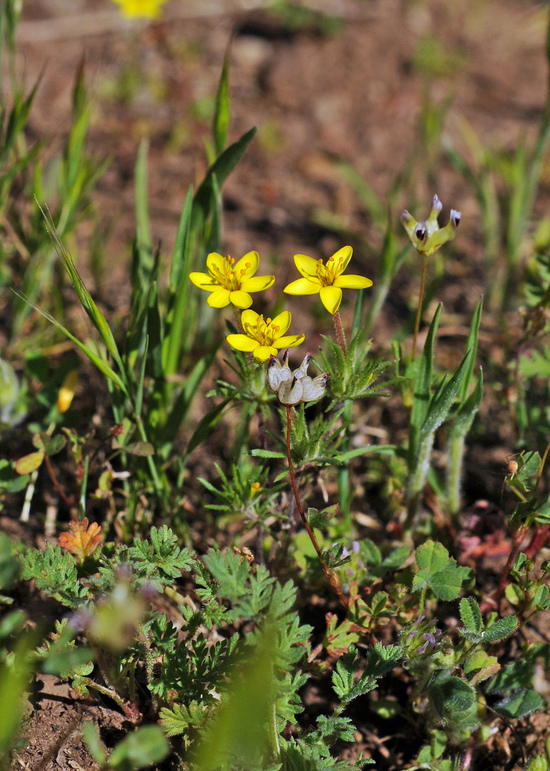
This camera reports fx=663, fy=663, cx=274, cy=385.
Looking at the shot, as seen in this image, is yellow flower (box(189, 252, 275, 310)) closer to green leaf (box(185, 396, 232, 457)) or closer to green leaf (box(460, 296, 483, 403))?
A: green leaf (box(185, 396, 232, 457))

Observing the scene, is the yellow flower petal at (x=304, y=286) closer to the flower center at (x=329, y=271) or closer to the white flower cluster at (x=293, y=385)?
the flower center at (x=329, y=271)

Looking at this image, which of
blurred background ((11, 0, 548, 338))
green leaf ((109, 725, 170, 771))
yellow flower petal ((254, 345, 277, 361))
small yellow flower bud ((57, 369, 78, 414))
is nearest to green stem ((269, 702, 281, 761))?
green leaf ((109, 725, 170, 771))

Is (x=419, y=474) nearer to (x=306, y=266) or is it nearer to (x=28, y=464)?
(x=306, y=266)

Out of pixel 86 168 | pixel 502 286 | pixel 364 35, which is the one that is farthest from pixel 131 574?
pixel 364 35

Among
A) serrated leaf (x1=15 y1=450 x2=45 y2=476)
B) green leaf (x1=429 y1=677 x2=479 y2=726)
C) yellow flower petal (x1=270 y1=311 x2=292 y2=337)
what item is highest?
yellow flower petal (x1=270 y1=311 x2=292 y2=337)

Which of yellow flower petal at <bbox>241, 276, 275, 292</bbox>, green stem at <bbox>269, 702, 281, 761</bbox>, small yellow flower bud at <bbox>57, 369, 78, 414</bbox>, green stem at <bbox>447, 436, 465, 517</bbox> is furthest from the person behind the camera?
small yellow flower bud at <bbox>57, 369, 78, 414</bbox>

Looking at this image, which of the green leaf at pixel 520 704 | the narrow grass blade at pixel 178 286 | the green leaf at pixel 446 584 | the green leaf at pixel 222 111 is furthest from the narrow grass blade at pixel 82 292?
the green leaf at pixel 520 704

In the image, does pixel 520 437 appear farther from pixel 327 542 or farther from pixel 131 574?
pixel 131 574

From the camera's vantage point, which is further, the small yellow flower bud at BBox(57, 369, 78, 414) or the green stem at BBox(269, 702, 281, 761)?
the small yellow flower bud at BBox(57, 369, 78, 414)
